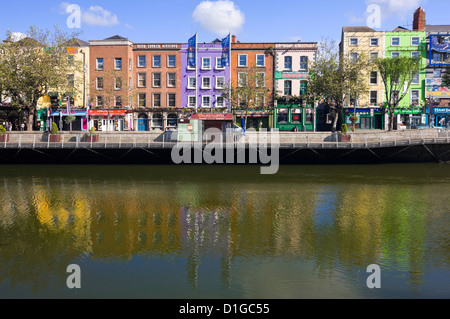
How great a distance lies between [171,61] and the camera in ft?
210

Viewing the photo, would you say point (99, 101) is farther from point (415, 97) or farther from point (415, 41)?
point (415, 41)

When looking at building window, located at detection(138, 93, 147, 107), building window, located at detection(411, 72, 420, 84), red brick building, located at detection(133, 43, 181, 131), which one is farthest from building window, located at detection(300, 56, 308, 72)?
building window, located at detection(138, 93, 147, 107)

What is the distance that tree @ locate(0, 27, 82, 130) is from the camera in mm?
48625

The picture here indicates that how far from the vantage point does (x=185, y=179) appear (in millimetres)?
35594

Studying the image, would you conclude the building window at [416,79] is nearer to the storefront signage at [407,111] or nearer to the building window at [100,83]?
the storefront signage at [407,111]

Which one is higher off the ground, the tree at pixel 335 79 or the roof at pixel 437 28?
the roof at pixel 437 28

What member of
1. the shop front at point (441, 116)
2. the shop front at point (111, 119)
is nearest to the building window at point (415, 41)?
the shop front at point (441, 116)

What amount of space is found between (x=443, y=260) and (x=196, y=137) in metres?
31.8

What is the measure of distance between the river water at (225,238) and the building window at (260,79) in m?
27.8

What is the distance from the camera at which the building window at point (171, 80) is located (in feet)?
210

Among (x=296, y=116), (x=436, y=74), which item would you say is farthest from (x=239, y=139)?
(x=436, y=74)

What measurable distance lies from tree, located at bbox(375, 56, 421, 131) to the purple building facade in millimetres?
21307
